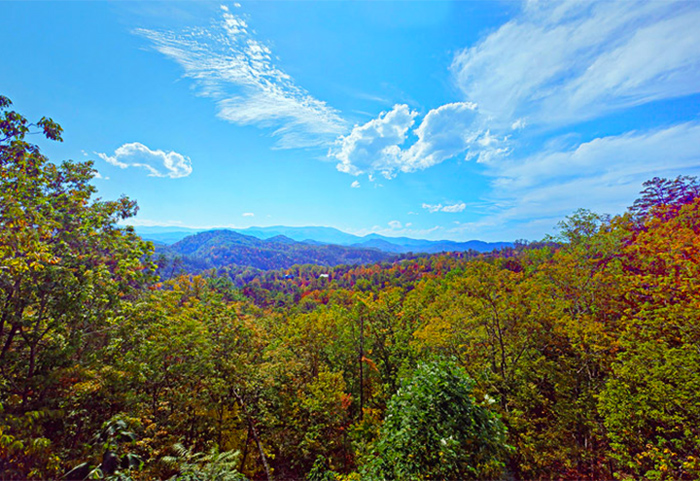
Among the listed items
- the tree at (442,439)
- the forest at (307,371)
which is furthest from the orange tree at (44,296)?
the tree at (442,439)

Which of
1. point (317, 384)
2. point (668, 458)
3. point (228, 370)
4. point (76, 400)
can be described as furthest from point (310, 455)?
point (668, 458)

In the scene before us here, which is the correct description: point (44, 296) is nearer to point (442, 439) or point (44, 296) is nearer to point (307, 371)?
point (442, 439)

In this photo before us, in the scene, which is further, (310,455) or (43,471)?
(310,455)

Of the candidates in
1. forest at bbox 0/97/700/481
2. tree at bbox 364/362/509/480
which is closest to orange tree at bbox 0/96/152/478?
forest at bbox 0/97/700/481

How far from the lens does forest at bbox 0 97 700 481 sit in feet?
16.6

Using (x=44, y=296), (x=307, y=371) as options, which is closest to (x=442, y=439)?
(x=44, y=296)

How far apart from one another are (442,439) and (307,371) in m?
12.2

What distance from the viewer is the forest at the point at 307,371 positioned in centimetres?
505

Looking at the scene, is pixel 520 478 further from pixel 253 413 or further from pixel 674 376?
pixel 253 413

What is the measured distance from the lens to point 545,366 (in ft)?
44.1

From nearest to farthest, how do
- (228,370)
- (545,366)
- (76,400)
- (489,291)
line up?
1. (76,400)
2. (228,370)
3. (545,366)
4. (489,291)

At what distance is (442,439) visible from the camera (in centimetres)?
466

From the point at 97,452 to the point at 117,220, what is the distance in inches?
258

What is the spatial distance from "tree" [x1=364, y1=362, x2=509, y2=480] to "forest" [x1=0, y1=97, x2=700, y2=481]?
1.3 inches
